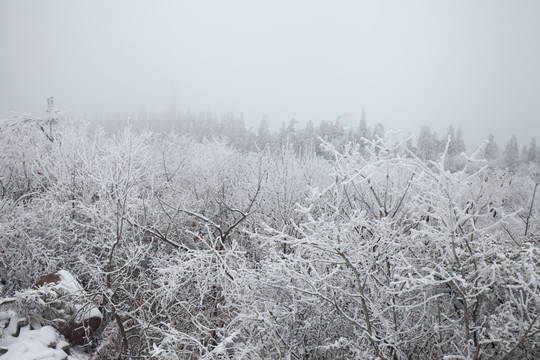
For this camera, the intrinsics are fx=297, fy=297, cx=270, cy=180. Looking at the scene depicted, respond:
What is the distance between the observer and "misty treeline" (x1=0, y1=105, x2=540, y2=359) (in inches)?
144

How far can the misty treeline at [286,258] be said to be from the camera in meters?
3.66

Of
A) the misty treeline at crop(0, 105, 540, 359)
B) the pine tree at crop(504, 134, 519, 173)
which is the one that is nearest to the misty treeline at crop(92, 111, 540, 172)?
the pine tree at crop(504, 134, 519, 173)

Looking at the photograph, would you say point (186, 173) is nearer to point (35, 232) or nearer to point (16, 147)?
point (16, 147)

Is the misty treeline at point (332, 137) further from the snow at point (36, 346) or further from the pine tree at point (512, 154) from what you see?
the snow at point (36, 346)

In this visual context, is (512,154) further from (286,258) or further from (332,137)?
(286,258)

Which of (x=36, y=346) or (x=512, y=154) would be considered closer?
(x=36, y=346)

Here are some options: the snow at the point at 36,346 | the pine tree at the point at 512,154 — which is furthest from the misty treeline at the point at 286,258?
the pine tree at the point at 512,154

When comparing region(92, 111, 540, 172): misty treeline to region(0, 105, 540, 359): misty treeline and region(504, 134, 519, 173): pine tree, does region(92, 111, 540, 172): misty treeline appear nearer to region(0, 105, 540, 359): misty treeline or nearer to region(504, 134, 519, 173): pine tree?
region(504, 134, 519, 173): pine tree

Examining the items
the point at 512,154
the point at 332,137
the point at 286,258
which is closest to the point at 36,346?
the point at 286,258

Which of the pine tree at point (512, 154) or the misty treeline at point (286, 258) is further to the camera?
the pine tree at point (512, 154)

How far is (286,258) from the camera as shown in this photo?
718 centimetres

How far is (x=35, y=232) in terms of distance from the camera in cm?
909

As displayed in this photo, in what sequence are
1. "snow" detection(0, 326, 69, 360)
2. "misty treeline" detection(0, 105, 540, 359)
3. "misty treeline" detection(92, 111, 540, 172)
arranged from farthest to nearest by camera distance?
1. "misty treeline" detection(92, 111, 540, 172)
2. "snow" detection(0, 326, 69, 360)
3. "misty treeline" detection(0, 105, 540, 359)

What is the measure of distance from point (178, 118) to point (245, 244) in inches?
3001
